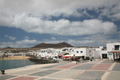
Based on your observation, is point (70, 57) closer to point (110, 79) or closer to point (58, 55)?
point (58, 55)

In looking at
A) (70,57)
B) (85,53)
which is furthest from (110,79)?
(85,53)

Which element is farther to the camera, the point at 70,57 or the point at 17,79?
the point at 70,57

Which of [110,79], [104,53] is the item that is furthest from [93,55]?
[110,79]

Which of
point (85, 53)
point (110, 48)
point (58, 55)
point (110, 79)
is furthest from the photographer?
point (58, 55)

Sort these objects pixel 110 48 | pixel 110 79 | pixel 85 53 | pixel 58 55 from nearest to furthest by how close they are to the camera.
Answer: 1. pixel 110 79
2. pixel 110 48
3. pixel 85 53
4. pixel 58 55

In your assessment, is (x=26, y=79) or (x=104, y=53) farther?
(x=104, y=53)

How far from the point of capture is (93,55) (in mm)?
56688

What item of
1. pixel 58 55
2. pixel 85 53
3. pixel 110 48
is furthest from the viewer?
pixel 58 55

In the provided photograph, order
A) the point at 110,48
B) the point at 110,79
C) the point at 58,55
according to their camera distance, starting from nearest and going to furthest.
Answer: the point at 110,79 < the point at 110,48 < the point at 58,55

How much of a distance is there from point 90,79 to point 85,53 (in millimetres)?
39166

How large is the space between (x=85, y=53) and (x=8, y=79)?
4190cm

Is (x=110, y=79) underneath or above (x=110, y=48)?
underneath

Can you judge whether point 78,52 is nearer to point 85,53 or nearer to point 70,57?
point 85,53

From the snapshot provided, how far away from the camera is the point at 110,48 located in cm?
4738
